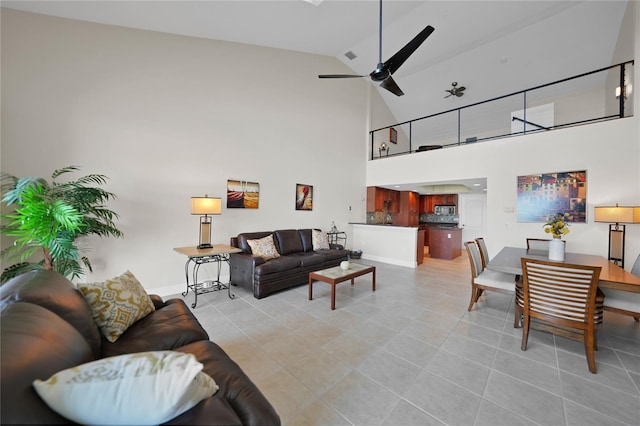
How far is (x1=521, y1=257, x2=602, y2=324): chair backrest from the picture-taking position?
1987 millimetres

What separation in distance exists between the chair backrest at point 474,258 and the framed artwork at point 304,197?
10.9ft

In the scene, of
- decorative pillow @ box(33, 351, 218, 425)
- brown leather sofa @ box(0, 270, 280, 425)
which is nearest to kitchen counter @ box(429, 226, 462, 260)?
brown leather sofa @ box(0, 270, 280, 425)

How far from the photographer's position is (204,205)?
11.7 feet

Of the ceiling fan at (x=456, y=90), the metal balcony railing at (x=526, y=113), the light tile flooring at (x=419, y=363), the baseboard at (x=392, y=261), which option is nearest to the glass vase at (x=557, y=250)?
the light tile flooring at (x=419, y=363)

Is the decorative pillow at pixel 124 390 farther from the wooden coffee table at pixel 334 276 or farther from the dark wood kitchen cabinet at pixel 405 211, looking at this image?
the dark wood kitchen cabinet at pixel 405 211

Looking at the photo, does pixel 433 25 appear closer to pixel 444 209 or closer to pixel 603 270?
pixel 603 270

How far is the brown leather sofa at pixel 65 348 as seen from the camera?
0.69 meters

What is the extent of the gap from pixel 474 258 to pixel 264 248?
125 inches

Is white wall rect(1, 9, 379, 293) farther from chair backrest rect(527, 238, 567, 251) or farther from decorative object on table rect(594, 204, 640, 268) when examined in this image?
decorative object on table rect(594, 204, 640, 268)

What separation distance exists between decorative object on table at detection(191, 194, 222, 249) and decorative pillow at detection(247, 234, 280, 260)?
685mm

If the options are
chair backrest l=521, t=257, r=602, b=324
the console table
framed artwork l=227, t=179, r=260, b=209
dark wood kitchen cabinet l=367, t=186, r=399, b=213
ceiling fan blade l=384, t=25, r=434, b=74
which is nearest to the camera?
chair backrest l=521, t=257, r=602, b=324

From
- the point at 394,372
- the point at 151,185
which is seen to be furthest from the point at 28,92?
the point at 394,372

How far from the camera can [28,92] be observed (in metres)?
2.85

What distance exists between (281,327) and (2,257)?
3.15 metres
